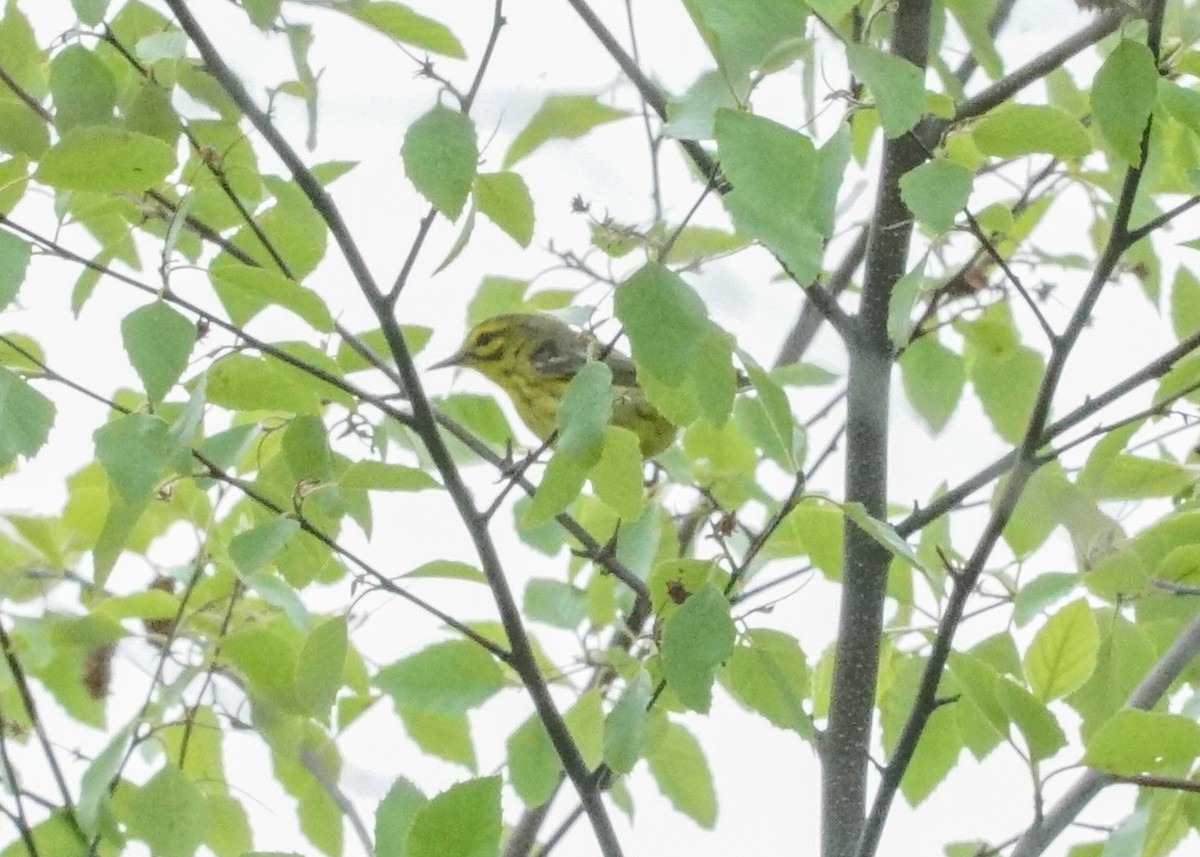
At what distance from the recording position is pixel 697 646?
100 centimetres

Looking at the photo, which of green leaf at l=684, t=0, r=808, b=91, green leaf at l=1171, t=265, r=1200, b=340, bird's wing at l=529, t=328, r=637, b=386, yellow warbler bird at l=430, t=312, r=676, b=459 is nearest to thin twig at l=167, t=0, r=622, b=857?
green leaf at l=684, t=0, r=808, b=91

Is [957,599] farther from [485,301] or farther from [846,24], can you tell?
[485,301]

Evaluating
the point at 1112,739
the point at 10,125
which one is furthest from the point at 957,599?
the point at 10,125

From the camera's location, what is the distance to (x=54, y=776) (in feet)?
4.45

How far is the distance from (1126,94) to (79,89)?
70 centimetres

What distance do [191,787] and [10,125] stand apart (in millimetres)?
570

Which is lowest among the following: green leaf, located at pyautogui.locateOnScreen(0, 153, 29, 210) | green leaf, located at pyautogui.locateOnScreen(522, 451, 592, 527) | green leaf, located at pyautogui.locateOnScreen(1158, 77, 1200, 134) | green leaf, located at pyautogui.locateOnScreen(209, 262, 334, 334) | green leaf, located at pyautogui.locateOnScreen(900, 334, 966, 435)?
green leaf, located at pyautogui.locateOnScreen(522, 451, 592, 527)

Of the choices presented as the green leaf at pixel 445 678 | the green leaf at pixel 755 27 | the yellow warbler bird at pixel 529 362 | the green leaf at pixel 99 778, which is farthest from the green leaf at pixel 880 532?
the yellow warbler bird at pixel 529 362

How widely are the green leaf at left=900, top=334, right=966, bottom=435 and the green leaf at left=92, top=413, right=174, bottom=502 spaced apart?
801mm

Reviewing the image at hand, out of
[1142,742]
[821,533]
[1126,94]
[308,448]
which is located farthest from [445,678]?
[1126,94]

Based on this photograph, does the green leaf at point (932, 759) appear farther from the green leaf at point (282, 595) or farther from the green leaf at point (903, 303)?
the green leaf at point (282, 595)

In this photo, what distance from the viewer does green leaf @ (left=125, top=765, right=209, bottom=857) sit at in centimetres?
129

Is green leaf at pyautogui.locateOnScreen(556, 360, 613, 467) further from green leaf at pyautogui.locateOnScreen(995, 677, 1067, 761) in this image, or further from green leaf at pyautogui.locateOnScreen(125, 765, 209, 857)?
green leaf at pyautogui.locateOnScreen(125, 765, 209, 857)

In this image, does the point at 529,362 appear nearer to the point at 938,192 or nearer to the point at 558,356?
the point at 558,356
